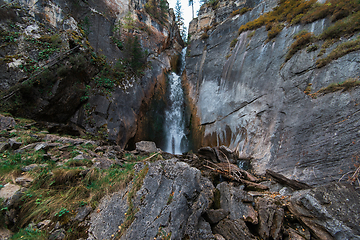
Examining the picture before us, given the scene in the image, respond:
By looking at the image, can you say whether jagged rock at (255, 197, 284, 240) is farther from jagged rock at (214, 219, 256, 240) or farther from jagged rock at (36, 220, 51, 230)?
jagged rock at (36, 220, 51, 230)

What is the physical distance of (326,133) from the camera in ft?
20.0

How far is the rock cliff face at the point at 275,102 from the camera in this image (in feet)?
19.2

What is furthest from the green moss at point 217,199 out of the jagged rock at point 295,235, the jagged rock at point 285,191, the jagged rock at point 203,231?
the jagged rock at point 285,191

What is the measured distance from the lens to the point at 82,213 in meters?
3.09

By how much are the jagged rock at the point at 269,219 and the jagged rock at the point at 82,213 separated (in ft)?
13.6

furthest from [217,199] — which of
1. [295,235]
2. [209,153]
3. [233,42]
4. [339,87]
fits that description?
[233,42]

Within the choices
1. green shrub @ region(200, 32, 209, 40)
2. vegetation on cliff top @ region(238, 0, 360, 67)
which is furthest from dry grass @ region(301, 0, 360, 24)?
green shrub @ region(200, 32, 209, 40)

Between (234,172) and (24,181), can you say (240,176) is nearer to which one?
(234,172)

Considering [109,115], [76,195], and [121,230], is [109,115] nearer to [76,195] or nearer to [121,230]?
[76,195]

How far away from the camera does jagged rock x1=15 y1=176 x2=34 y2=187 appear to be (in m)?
3.29

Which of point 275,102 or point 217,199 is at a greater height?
point 275,102

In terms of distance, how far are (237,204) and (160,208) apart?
7.97 feet

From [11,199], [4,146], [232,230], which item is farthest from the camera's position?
[4,146]

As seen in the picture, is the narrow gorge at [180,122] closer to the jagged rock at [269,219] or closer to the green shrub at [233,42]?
the jagged rock at [269,219]
